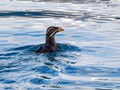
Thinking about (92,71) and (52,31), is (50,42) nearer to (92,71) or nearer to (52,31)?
(52,31)

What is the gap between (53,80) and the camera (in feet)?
44.2

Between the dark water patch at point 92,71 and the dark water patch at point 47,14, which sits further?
the dark water patch at point 47,14

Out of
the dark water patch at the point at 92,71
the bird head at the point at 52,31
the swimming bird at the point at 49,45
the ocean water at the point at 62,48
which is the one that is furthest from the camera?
the bird head at the point at 52,31

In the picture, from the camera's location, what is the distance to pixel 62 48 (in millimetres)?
18500

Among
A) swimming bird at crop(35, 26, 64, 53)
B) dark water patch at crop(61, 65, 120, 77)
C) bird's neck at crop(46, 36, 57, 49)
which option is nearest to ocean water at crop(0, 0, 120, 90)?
dark water patch at crop(61, 65, 120, 77)

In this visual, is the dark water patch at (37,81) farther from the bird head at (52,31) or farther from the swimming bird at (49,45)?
the bird head at (52,31)

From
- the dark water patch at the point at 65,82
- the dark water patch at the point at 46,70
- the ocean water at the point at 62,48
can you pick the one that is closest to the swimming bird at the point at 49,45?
the ocean water at the point at 62,48

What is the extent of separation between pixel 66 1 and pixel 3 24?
12.1 m

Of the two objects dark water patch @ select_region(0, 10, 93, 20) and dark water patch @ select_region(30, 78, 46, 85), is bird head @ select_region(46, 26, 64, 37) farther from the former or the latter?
dark water patch @ select_region(0, 10, 93, 20)

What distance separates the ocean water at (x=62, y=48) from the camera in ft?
44.4

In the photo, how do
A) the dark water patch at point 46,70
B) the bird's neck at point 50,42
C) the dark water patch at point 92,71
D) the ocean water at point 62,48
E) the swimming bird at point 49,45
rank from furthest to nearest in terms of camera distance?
the bird's neck at point 50,42, the swimming bird at point 49,45, the dark water patch at point 92,71, the dark water patch at point 46,70, the ocean water at point 62,48

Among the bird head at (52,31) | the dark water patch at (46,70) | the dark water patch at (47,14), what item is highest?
the bird head at (52,31)

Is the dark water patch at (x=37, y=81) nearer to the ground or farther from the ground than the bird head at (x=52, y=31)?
nearer to the ground

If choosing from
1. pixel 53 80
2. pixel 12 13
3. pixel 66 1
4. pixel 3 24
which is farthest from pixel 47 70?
pixel 66 1
